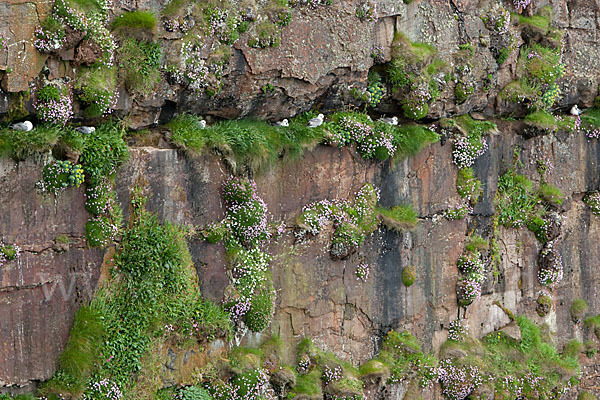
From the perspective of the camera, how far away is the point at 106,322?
43.2 ft

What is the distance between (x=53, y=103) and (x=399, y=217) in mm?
7559

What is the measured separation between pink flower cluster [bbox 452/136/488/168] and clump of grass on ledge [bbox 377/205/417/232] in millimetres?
1683

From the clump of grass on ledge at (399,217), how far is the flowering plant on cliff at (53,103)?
6.84 meters

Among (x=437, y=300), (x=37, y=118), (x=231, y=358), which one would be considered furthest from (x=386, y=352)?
(x=37, y=118)

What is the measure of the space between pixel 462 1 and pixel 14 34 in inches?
376

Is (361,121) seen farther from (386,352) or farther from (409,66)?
(386,352)

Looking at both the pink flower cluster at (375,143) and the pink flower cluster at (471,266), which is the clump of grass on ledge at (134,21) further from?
the pink flower cluster at (471,266)

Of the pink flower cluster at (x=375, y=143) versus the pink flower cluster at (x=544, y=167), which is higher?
the pink flower cluster at (x=375, y=143)

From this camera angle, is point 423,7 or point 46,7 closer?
point 46,7

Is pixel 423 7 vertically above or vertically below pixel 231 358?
above

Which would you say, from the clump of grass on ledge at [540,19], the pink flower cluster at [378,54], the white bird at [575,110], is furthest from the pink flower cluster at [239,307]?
the white bird at [575,110]

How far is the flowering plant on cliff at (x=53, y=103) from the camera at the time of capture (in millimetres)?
12227

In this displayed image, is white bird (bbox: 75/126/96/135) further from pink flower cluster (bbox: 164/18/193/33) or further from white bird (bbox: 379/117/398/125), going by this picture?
white bird (bbox: 379/117/398/125)

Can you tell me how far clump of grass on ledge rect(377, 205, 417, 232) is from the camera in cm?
1656
